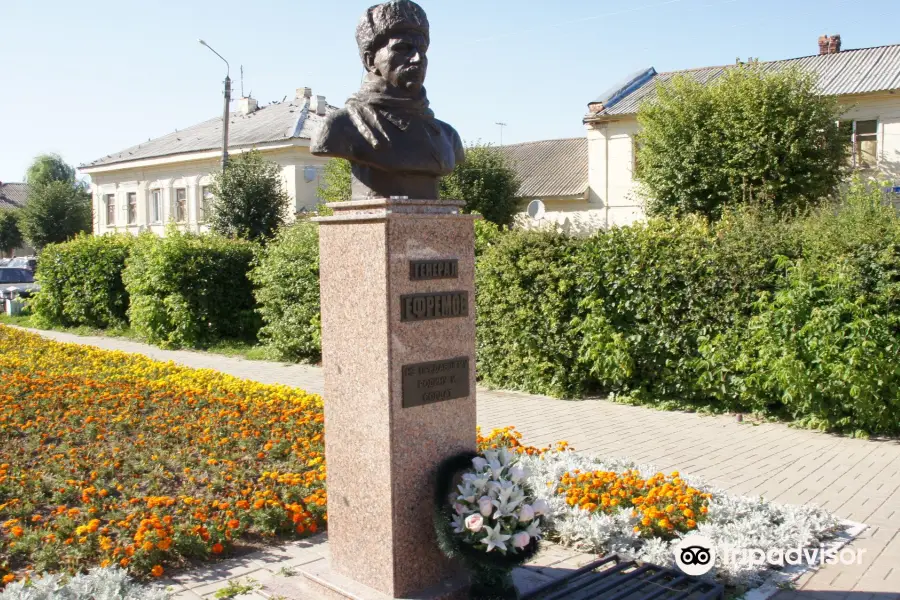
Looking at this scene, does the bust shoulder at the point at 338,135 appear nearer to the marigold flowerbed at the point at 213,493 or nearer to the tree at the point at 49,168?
the marigold flowerbed at the point at 213,493

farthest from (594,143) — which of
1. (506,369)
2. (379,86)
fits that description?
(379,86)

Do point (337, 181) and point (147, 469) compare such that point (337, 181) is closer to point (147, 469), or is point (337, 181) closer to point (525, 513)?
point (147, 469)

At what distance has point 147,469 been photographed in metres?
6.25

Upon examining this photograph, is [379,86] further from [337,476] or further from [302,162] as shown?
[302,162]

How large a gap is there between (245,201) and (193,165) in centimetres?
1445

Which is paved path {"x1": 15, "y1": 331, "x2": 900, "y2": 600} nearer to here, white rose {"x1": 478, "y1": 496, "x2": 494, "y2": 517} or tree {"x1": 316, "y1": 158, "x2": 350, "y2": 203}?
white rose {"x1": 478, "y1": 496, "x2": 494, "y2": 517}

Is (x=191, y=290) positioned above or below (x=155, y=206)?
below

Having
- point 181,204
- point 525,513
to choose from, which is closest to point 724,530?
point 525,513

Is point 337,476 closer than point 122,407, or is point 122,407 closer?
point 337,476

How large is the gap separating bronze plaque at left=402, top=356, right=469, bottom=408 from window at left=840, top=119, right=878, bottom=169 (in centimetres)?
2414

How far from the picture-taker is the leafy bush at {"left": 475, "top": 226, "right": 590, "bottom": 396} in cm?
998

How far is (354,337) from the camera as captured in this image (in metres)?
4.18

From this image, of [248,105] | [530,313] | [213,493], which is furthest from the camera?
[248,105]

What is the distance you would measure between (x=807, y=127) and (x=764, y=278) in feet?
47.3
